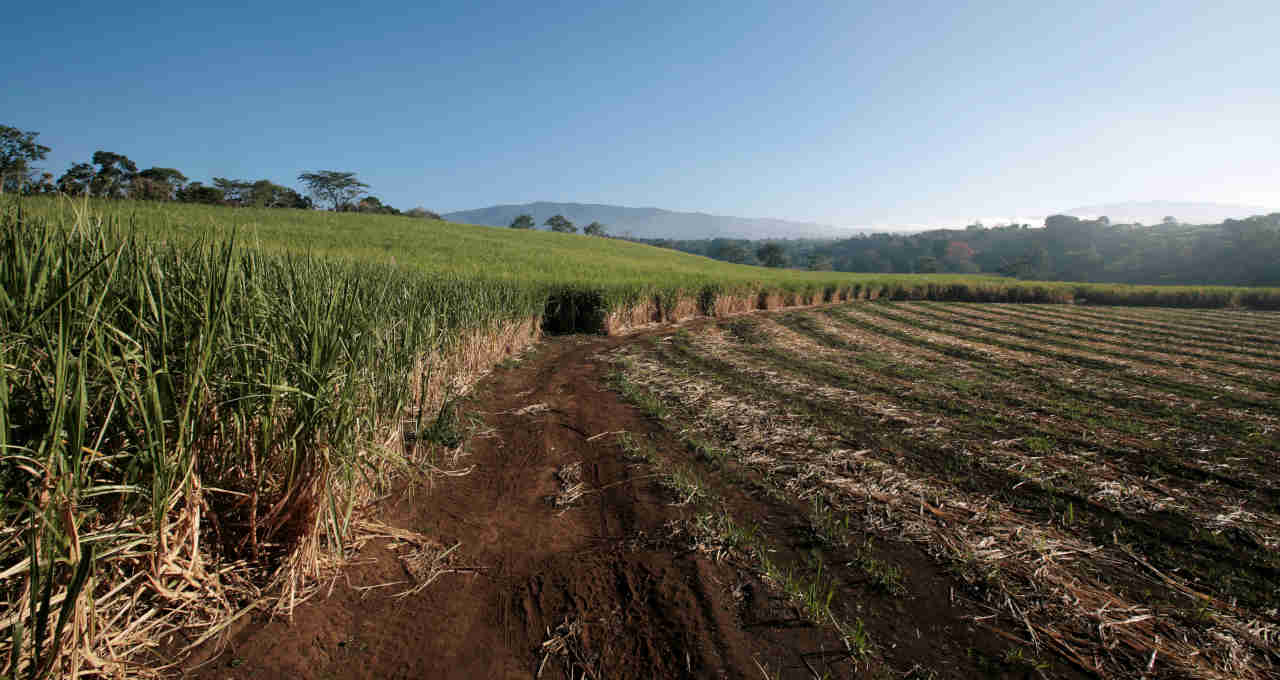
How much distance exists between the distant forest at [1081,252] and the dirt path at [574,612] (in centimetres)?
8609

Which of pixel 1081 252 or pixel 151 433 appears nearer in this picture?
pixel 151 433

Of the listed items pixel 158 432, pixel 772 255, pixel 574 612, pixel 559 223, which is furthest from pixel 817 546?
pixel 559 223

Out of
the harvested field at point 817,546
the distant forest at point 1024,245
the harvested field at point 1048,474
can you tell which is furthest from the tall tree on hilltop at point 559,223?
the harvested field at point 817,546

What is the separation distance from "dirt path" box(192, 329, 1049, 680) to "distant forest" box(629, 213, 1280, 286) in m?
86.1

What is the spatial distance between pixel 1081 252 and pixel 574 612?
115094 millimetres

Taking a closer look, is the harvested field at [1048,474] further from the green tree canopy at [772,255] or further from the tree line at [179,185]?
the green tree canopy at [772,255]

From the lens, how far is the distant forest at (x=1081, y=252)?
204 ft

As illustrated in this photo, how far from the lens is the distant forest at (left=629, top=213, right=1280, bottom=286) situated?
62.0 meters

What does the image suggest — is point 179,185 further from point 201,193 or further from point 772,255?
point 772,255

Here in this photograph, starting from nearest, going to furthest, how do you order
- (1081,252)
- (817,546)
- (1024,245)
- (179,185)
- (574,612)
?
(574,612)
(817,546)
(179,185)
(1081,252)
(1024,245)

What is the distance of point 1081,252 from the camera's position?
278 feet

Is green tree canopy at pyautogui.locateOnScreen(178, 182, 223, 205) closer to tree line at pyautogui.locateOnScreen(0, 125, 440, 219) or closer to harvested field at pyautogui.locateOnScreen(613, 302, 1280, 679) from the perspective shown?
tree line at pyautogui.locateOnScreen(0, 125, 440, 219)

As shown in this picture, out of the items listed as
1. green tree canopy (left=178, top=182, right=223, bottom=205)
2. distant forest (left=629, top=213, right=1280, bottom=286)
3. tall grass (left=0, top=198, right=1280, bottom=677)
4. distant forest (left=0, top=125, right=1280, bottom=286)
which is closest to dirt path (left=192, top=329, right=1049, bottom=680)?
tall grass (left=0, top=198, right=1280, bottom=677)

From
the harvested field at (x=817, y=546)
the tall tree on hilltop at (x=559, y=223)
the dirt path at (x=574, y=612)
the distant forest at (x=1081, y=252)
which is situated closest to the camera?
the dirt path at (x=574, y=612)
